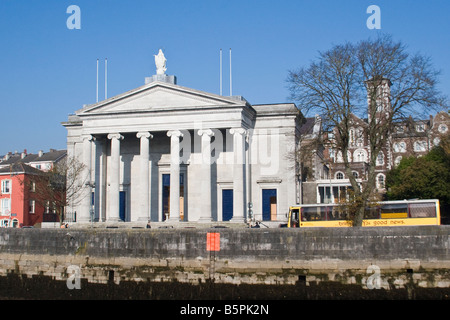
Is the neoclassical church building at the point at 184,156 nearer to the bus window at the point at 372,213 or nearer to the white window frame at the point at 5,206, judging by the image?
the bus window at the point at 372,213

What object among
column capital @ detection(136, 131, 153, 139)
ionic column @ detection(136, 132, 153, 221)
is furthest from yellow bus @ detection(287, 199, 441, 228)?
column capital @ detection(136, 131, 153, 139)

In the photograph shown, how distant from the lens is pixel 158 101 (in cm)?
5269

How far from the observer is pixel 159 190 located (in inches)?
2207

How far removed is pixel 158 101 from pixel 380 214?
24.5m

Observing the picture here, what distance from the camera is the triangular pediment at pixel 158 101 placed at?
2005 inches

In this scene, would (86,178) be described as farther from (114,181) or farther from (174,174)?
(174,174)

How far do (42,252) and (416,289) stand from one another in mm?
22847

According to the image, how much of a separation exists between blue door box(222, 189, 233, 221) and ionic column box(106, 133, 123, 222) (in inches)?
404

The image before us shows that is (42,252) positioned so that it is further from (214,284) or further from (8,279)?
(214,284)

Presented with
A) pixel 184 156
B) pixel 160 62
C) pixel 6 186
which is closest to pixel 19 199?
pixel 6 186

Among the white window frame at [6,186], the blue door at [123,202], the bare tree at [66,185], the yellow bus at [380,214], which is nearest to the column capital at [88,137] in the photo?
the bare tree at [66,185]

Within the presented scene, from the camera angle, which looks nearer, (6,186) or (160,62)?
(160,62)

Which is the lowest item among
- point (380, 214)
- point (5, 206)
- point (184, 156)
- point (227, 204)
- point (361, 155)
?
point (380, 214)
